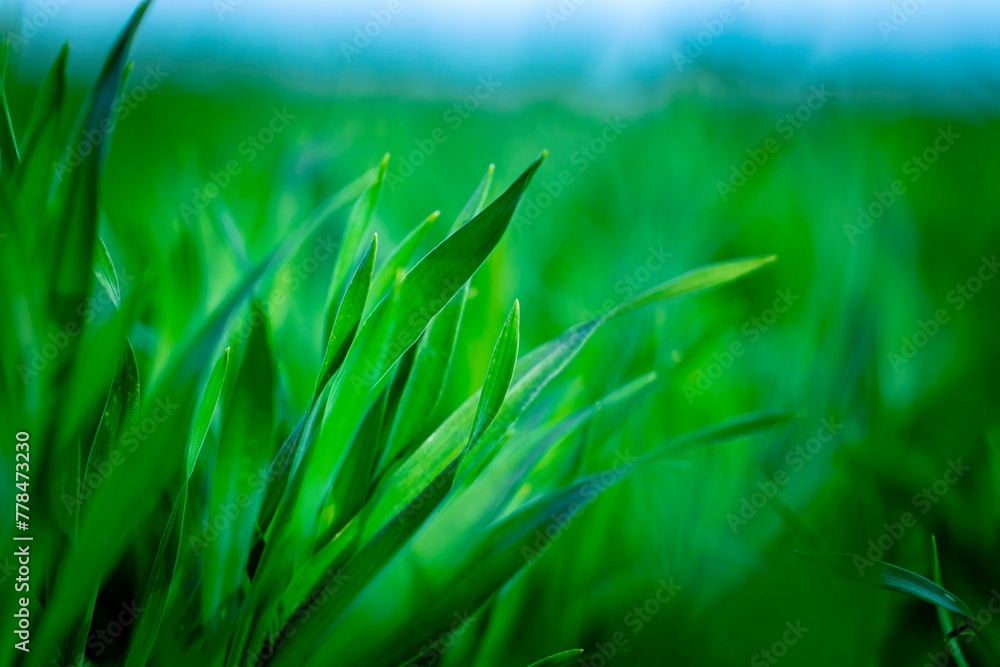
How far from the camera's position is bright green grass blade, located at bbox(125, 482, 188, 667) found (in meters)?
0.26

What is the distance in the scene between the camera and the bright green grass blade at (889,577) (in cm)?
30

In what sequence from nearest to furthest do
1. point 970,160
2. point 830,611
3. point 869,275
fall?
point 830,611
point 869,275
point 970,160

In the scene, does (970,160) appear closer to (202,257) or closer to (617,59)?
(617,59)

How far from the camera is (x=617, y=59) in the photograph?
1258 millimetres

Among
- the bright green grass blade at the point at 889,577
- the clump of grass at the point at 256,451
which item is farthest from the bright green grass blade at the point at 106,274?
the bright green grass blade at the point at 889,577

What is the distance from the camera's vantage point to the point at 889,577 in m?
0.31

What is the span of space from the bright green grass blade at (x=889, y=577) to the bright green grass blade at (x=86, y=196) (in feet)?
1.09

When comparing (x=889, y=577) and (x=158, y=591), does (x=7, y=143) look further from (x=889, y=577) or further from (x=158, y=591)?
(x=889, y=577)

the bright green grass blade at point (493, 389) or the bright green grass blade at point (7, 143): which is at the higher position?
the bright green grass blade at point (7, 143)

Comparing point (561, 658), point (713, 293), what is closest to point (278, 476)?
point (561, 658)

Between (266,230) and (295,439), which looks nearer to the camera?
(295,439)

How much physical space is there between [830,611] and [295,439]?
0.30 meters

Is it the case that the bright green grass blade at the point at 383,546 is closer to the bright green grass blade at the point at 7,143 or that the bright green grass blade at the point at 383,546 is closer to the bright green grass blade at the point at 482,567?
the bright green grass blade at the point at 482,567

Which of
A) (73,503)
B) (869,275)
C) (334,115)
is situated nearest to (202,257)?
(73,503)
